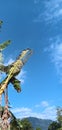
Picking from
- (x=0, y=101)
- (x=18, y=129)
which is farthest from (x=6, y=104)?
(x=18, y=129)

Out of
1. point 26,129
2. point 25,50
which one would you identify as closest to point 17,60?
point 25,50

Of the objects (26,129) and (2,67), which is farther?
(26,129)

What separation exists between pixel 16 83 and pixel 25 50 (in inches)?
154

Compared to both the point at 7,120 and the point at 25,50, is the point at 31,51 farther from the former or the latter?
the point at 7,120

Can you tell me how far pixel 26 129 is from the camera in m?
144

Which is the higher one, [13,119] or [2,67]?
[2,67]

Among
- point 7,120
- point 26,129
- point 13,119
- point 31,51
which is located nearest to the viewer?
point 7,120

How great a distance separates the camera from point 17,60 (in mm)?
40438

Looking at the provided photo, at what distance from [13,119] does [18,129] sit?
133 centimetres

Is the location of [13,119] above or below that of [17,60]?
below

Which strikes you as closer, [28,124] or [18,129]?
[18,129]

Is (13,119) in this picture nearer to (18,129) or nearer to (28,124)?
(18,129)

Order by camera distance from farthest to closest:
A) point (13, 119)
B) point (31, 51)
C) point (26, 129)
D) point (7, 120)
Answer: point (26, 129), point (31, 51), point (13, 119), point (7, 120)

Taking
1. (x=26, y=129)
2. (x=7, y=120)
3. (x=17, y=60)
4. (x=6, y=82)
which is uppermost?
(x=26, y=129)
